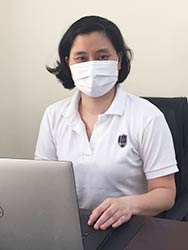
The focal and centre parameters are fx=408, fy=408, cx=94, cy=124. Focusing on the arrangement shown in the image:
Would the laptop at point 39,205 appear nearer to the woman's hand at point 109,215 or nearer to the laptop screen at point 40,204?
the laptop screen at point 40,204

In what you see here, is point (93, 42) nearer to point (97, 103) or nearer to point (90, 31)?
point (90, 31)

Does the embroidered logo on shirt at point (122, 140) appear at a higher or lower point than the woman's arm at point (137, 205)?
higher

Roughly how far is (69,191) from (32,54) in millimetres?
1669

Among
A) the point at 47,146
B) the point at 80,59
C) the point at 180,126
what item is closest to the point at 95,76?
the point at 80,59

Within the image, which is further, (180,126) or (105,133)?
(180,126)

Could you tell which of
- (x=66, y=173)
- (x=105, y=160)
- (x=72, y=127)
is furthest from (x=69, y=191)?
(x=72, y=127)

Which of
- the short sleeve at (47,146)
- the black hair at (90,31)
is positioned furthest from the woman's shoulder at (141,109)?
the short sleeve at (47,146)

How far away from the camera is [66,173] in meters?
0.87

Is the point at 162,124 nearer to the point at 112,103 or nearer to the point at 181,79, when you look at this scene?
the point at 112,103

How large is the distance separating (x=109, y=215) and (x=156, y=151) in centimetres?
37

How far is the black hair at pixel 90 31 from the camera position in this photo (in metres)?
1.51

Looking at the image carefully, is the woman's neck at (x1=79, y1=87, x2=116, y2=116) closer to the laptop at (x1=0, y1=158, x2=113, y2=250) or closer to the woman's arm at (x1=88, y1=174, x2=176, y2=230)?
the woman's arm at (x1=88, y1=174, x2=176, y2=230)

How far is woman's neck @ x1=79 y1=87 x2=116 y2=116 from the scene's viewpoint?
1534mm

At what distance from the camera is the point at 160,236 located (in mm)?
1046
